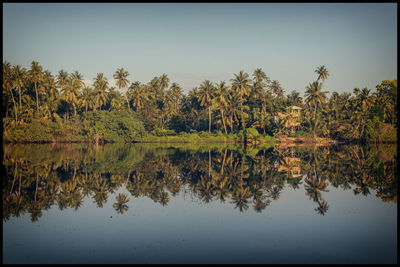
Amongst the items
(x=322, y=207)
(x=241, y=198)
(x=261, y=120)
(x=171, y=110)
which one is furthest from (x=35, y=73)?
(x=322, y=207)

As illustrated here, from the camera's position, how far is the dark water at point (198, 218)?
9.96 m

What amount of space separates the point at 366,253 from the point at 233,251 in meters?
4.05

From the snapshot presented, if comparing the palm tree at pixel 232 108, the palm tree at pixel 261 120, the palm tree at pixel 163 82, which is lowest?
the palm tree at pixel 261 120

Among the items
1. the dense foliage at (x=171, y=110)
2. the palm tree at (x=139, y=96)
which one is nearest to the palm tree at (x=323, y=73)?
the dense foliage at (x=171, y=110)

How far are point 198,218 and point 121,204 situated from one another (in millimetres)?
4514

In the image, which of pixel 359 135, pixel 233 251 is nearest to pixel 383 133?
pixel 359 135

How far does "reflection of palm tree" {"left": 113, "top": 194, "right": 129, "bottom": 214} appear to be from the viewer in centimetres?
1532

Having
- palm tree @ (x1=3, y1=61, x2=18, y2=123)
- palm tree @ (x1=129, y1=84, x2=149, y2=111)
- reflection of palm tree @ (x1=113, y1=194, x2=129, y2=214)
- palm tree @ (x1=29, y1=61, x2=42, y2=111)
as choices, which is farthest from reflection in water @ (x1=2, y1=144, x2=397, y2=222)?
palm tree @ (x1=129, y1=84, x2=149, y2=111)

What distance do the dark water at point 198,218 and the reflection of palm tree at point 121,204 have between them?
5 cm

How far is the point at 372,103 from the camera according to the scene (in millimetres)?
80750

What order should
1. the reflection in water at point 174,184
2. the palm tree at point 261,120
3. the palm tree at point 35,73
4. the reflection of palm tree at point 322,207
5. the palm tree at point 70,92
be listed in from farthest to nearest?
the palm tree at point 261,120 → the palm tree at point 70,92 → the palm tree at point 35,73 → the reflection in water at point 174,184 → the reflection of palm tree at point 322,207

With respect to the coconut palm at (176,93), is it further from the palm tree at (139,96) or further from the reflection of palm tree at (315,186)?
the reflection of palm tree at (315,186)

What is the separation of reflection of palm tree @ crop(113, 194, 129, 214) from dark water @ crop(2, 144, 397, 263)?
0.16 ft

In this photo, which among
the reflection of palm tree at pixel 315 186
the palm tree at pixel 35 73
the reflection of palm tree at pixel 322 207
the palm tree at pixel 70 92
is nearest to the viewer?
the reflection of palm tree at pixel 322 207
